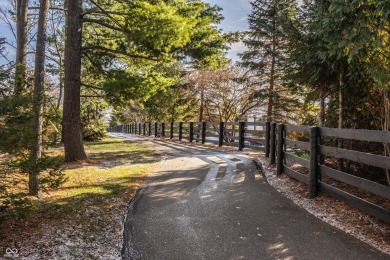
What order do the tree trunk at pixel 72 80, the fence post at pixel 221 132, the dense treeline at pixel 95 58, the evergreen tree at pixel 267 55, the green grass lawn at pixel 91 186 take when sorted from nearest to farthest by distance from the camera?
the dense treeline at pixel 95 58 < the green grass lawn at pixel 91 186 < the tree trunk at pixel 72 80 < the fence post at pixel 221 132 < the evergreen tree at pixel 267 55

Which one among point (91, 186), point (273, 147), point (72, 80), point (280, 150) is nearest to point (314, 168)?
point (280, 150)

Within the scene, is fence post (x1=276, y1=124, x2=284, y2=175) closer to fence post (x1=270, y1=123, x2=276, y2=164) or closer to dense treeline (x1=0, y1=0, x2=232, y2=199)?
fence post (x1=270, y1=123, x2=276, y2=164)

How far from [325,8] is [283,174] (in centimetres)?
392

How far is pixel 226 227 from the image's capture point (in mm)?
4312

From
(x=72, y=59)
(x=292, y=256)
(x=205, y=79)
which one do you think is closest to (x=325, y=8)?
(x=292, y=256)

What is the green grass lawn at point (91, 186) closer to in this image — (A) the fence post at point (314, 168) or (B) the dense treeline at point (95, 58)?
(B) the dense treeline at point (95, 58)

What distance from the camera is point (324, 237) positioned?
3.95 metres

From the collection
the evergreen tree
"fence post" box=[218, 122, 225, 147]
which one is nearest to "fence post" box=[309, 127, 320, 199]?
"fence post" box=[218, 122, 225, 147]

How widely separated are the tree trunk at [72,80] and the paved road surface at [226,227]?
4.03 metres

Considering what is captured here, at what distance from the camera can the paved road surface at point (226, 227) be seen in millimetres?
3568

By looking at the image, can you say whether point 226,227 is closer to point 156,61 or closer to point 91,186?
point 91,186

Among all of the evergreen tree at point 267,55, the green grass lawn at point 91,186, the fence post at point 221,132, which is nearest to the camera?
the green grass lawn at point 91,186

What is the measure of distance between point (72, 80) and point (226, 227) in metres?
7.32

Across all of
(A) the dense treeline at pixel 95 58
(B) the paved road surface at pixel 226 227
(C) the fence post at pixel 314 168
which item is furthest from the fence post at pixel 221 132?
(C) the fence post at pixel 314 168
